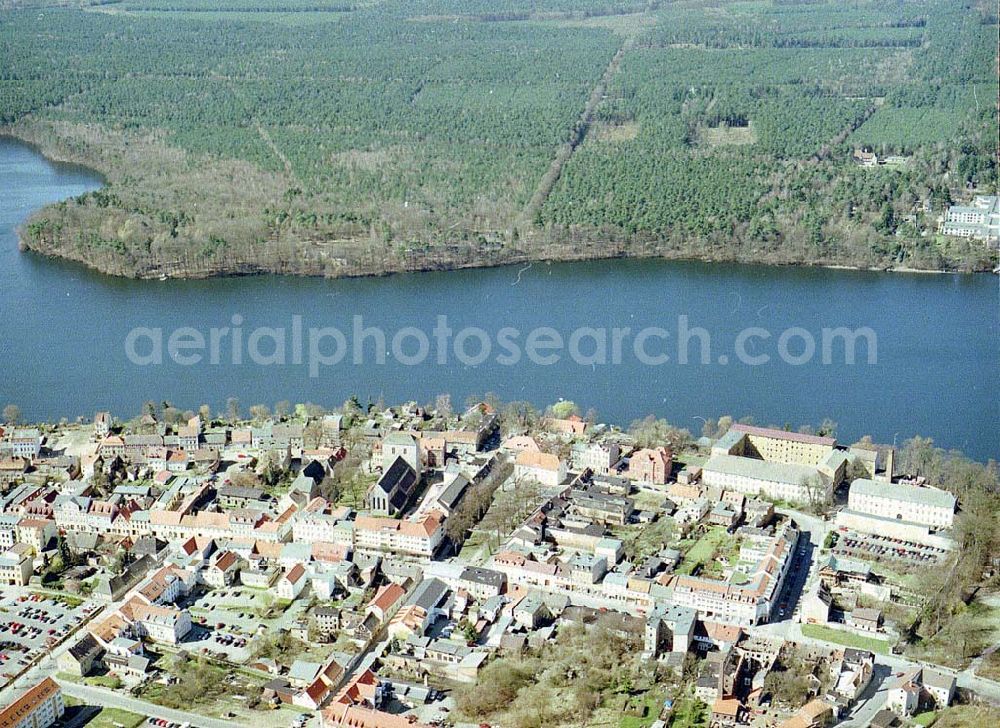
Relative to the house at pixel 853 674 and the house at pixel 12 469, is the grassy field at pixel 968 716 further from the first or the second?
the house at pixel 12 469

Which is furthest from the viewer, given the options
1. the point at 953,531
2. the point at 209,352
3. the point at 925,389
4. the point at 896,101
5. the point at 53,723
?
the point at 896,101

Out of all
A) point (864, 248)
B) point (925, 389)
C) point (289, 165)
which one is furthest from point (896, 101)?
point (925, 389)

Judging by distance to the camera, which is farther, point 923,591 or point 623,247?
point 623,247

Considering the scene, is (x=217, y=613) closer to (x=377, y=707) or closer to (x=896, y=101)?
(x=377, y=707)

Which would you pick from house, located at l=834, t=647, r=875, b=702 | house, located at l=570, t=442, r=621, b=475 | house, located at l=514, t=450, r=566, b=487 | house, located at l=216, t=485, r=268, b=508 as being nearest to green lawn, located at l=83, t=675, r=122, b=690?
house, located at l=216, t=485, r=268, b=508

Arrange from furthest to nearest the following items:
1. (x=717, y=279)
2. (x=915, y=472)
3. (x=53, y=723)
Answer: (x=717, y=279) → (x=915, y=472) → (x=53, y=723)

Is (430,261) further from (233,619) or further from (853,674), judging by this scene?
(853,674)
